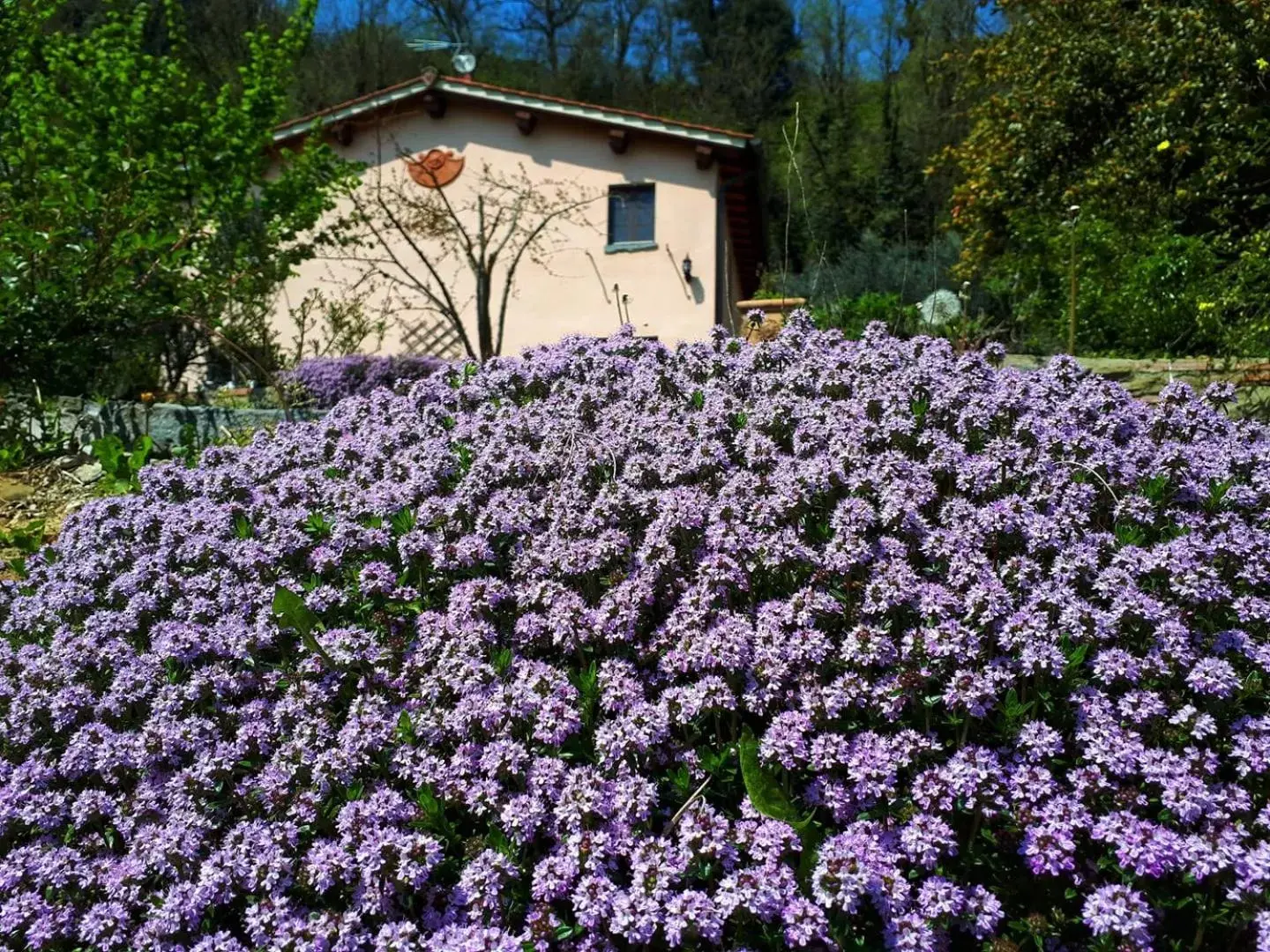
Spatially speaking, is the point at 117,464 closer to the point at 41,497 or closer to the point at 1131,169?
A: the point at 41,497

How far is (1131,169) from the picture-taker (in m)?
13.8

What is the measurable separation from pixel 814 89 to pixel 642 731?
153ft

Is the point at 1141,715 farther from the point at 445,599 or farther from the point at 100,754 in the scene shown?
the point at 100,754

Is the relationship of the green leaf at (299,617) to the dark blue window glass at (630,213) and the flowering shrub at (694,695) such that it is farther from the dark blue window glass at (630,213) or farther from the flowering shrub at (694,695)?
the dark blue window glass at (630,213)

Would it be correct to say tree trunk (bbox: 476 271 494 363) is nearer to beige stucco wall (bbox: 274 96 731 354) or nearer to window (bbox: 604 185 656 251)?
beige stucco wall (bbox: 274 96 731 354)

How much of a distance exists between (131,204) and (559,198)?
9.99 metres

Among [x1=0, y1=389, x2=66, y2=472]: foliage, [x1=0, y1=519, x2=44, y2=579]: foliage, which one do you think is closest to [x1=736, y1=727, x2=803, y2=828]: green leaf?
[x1=0, y1=519, x2=44, y2=579]: foliage

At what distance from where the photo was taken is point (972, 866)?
2080mm

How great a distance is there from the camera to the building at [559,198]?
731 inches

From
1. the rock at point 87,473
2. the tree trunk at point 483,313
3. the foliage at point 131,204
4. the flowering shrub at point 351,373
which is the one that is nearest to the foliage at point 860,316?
the tree trunk at point 483,313

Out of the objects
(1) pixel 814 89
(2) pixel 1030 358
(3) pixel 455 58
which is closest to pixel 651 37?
(1) pixel 814 89

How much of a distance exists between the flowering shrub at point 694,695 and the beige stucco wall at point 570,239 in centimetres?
1534

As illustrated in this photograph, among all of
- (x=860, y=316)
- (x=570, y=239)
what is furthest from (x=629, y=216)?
(x=860, y=316)

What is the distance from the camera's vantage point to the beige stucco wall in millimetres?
18688
